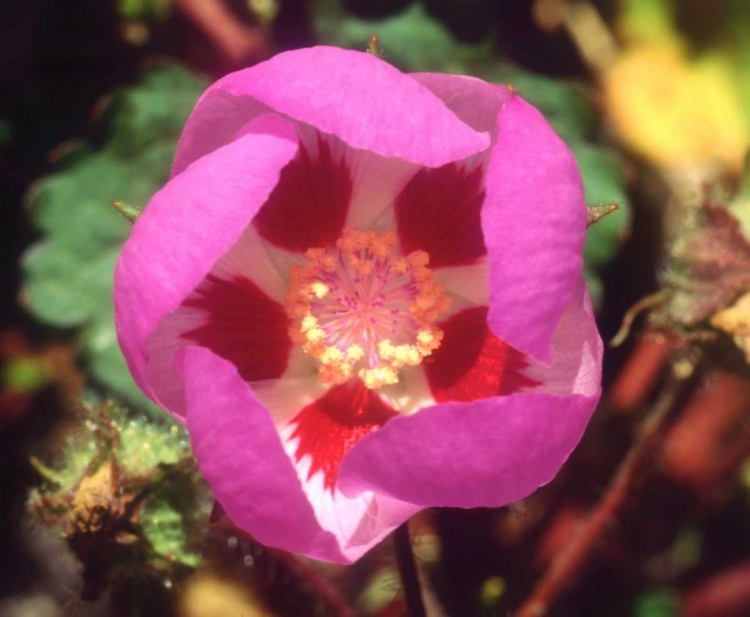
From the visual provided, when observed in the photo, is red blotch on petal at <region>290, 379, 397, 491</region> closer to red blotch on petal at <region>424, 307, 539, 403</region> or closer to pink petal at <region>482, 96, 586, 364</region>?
red blotch on petal at <region>424, 307, 539, 403</region>

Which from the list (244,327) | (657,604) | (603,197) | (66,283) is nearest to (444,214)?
(244,327)

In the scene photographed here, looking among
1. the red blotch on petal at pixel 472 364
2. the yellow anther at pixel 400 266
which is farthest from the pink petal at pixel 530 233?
the yellow anther at pixel 400 266

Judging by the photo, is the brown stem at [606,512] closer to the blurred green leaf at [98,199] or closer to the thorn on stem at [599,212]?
the thorn on stem at [599,212]

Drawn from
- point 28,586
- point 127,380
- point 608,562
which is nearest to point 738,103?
point 608,562

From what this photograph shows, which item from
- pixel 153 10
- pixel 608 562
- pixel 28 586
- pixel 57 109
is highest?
pixel 153 10

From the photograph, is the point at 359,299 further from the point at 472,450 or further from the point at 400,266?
the point at 472,450

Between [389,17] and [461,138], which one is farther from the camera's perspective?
[389,17]

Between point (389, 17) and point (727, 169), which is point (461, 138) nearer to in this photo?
point (389, 17)

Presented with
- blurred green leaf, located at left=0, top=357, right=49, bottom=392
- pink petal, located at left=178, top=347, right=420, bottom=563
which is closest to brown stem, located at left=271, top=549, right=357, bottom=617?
pink petal, located at left=178, top=347, right=420, bottom=563
